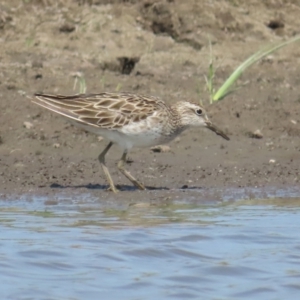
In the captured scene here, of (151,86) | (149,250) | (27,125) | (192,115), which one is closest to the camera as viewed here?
(149,250)

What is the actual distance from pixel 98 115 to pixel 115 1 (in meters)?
4.11

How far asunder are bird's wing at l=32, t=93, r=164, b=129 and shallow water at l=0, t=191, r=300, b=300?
742 mm

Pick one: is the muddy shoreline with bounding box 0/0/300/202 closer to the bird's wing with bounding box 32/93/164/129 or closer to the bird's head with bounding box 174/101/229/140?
the bird's head with bounding box 174/101/229/140

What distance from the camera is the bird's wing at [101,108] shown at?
10328 mm

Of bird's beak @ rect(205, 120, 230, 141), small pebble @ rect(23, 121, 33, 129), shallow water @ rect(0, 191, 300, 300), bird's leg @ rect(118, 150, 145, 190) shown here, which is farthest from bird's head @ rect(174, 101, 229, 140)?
small pebble @ rect(23, 121, 33, 129)

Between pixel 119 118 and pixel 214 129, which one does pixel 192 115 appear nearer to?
pixel 214 129

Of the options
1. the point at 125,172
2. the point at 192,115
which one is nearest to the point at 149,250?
the point at 125,172

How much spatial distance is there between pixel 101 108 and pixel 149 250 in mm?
2144

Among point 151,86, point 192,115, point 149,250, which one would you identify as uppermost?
point 192,115

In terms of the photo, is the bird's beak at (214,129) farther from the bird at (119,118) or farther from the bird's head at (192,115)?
the bird at (119,118)

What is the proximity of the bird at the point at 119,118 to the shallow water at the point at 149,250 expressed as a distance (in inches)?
26.7

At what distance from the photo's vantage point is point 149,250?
861cm

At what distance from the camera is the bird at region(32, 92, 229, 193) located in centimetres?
1034

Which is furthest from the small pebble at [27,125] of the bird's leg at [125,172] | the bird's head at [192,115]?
the bird's head at [192,115]
